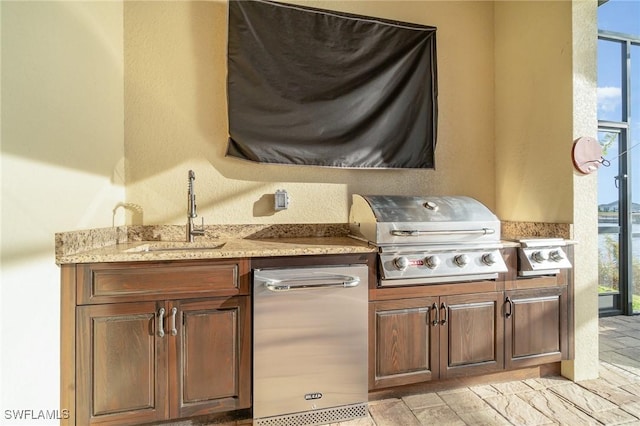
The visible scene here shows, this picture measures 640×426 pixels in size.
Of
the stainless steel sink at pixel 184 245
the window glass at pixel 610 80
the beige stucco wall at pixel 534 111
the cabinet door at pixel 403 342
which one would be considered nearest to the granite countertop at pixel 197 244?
the stainless steel sink at pixel 184 245

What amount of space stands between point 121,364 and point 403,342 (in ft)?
4.70

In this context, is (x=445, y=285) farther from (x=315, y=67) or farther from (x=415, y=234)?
(x=315, y=67)

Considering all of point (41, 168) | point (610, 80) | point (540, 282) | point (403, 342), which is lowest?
point (403, 342)

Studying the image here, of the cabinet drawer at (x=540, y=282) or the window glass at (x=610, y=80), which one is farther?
the window glass at (x=610, y=80)

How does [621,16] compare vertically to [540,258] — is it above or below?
above

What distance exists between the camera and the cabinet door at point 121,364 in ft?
4.79

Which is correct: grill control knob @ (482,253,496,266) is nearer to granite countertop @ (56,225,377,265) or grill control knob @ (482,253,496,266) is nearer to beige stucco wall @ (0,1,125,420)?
granite countertop @ (56,225,377,265)

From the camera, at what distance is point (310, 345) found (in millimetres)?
1648

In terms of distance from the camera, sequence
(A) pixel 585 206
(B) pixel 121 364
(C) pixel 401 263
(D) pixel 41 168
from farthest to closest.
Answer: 1. (A) pixel 585 206
2. (C) pixel 401 263
3. (B) pixel 121 364
4. (D) pixel 41 168

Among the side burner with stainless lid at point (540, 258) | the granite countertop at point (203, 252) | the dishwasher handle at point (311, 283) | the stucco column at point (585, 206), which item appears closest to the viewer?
the granite countertop at point (203, 252)

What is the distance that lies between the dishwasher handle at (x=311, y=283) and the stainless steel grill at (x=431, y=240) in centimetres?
20

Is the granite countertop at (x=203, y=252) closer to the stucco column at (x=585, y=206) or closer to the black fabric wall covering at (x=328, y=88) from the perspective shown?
the black fabric wall covering at (x=328, y=88)

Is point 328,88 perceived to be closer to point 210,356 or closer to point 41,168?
point 41,168

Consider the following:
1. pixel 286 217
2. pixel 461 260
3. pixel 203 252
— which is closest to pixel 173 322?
pixel 203 252
